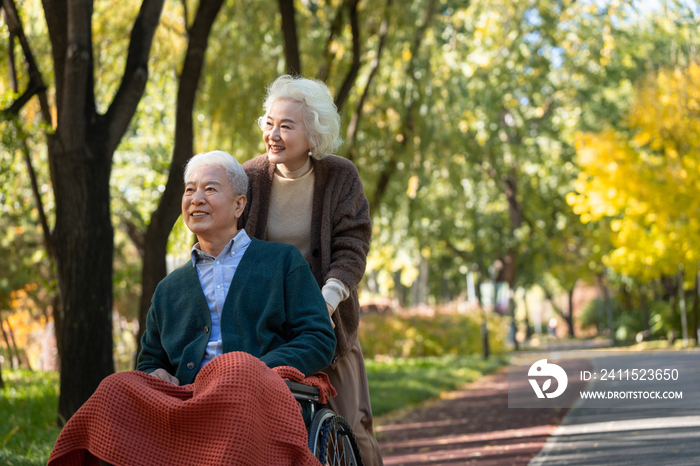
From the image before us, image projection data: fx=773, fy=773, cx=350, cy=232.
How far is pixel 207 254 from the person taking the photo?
3.10m

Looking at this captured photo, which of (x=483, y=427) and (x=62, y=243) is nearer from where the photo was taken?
(x=62, y=243)

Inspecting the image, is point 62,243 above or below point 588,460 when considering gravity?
above

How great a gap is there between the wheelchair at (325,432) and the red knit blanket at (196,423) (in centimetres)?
22

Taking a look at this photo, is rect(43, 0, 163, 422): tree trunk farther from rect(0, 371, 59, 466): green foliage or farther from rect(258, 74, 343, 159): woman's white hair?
rect(258, 74, 343, 159): woman's white hair

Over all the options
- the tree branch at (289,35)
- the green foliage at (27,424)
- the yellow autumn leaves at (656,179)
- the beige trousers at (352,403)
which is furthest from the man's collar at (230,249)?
the yellow autumn leaves at (656,179)

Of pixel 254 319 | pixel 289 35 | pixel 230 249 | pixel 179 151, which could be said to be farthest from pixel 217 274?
pixel 289 35

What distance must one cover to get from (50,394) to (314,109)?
6004 mm

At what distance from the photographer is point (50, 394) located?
8125 millimetres

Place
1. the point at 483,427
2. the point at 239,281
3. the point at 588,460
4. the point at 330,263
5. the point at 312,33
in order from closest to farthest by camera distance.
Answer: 1. the point at 239,281
2. the point at 330,263
3. the point at 588,460
4. the point at 483,427
5. the point at 312,33

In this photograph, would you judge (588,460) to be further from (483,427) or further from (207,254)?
(207,254)

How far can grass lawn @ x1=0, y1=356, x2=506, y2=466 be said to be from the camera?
5492 millimetres

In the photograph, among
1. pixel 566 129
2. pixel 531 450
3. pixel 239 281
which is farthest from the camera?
pixel 566 129

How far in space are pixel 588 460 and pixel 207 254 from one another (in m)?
3.58

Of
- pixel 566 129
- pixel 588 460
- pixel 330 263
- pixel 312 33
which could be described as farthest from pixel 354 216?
pixel 566 129
